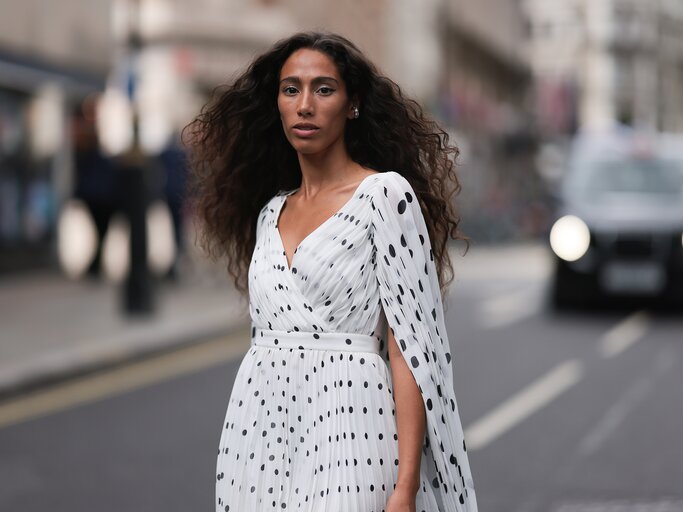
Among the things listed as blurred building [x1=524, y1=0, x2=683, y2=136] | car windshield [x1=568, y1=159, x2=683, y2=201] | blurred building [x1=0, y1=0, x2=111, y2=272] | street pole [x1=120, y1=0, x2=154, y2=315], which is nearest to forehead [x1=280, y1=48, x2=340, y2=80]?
street pole [x1=120, y1=0, x2=154, y2=315]

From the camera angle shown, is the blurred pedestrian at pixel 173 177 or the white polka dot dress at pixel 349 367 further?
the blurred pedestrian at pixel 173 177

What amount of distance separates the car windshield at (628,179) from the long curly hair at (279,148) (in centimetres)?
1111

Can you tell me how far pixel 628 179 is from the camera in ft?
46.0

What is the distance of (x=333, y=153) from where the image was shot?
8.35 feet

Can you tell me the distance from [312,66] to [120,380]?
22.3 feet

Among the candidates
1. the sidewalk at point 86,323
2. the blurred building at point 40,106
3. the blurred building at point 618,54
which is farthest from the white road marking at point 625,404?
the blurred building at point 618,54

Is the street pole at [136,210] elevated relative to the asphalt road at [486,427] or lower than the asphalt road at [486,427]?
elevated

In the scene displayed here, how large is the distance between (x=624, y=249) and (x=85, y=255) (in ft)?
27.2

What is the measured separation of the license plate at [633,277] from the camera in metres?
13.1

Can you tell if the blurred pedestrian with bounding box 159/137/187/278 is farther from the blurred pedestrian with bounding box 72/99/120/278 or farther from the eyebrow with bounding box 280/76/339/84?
the eyebrow with bounding box 280/76/339/84

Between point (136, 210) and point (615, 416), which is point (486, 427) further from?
point (136, 210)

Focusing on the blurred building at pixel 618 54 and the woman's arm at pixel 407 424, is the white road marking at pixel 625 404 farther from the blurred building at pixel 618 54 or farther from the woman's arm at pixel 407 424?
the blurred building at pixel 618 54

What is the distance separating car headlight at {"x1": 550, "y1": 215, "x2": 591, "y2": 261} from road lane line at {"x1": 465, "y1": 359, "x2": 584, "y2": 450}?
350 centimetres

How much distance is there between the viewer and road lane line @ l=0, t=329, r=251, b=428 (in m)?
7.86
